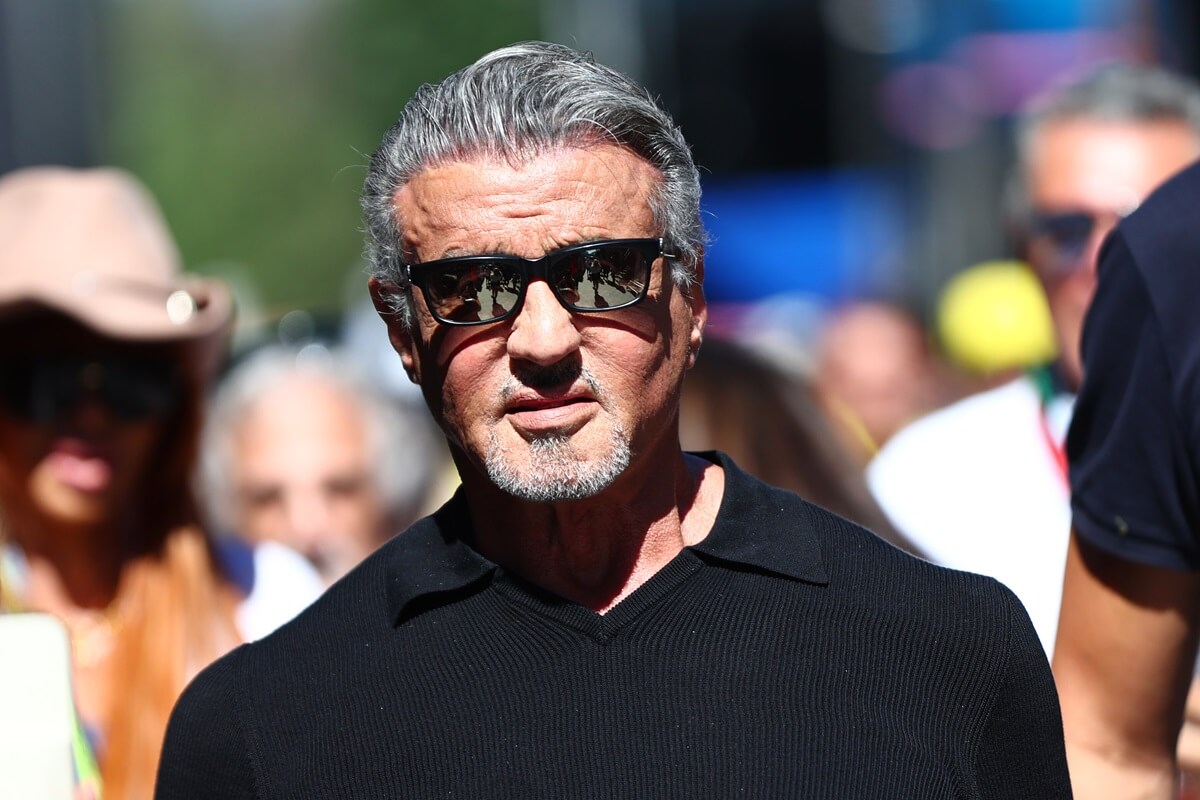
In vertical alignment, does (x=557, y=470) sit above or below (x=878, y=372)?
above

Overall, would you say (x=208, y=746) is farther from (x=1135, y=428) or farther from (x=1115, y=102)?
(x=1115, y=102)

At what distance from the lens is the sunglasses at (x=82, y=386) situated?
12.7 ft

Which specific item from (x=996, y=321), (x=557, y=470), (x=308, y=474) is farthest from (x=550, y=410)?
(x=996, y=321)

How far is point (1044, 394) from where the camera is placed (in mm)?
4426

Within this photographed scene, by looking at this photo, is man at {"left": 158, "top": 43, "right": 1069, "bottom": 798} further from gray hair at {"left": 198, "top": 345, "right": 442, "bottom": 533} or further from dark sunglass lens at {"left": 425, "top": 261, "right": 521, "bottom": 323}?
gray hair at {"left": 198, "top": 345, "right": 442, "bottom": 533}

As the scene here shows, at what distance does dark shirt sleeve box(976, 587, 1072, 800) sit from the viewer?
2277 millimetres

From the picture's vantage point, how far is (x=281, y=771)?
2227mm

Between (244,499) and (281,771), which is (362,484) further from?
(281,771)

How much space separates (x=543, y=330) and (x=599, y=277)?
106 mm

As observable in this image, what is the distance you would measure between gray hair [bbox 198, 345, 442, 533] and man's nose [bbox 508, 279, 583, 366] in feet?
10.4

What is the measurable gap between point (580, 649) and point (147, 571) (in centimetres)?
199

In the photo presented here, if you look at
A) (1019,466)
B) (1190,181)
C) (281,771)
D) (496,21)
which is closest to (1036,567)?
(1019,466)

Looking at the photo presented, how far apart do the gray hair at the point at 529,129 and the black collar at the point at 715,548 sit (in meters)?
0.32

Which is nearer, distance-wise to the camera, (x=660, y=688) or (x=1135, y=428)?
(x=660, y=688)
